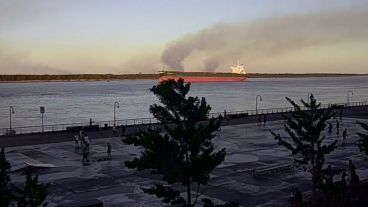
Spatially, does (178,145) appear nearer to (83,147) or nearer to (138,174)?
(138,174)

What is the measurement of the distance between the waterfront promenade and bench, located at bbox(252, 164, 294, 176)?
221mm

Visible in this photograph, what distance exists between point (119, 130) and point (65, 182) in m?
21.8

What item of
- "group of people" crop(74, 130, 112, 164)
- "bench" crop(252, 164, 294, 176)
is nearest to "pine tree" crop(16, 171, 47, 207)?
"bench" crop(252, 164, 294, 176)

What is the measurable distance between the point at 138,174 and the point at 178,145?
514 inches

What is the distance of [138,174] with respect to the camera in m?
27.2

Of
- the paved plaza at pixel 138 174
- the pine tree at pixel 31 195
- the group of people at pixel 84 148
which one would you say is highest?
the pine tree at pixel 31 195

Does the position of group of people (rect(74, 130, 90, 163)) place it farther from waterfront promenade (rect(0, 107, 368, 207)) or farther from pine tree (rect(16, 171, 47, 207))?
pine tree (rect(16, 171, 47, 207))

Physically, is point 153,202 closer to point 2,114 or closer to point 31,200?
point 31,200

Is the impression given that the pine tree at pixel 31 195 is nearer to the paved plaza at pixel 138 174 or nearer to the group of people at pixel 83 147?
the paved plaza at pixel 138 174

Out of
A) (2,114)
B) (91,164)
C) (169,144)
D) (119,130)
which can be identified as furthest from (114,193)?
(2,114)

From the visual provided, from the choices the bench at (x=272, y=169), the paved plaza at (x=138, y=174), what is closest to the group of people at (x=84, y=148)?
the paved plaza at (x=138, y=174)

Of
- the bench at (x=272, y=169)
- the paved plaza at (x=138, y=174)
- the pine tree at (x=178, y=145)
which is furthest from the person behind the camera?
the bench at (x=272, y=169)

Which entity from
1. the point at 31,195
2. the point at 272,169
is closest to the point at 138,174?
the point at 272,169

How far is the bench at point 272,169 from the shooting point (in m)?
26.8
